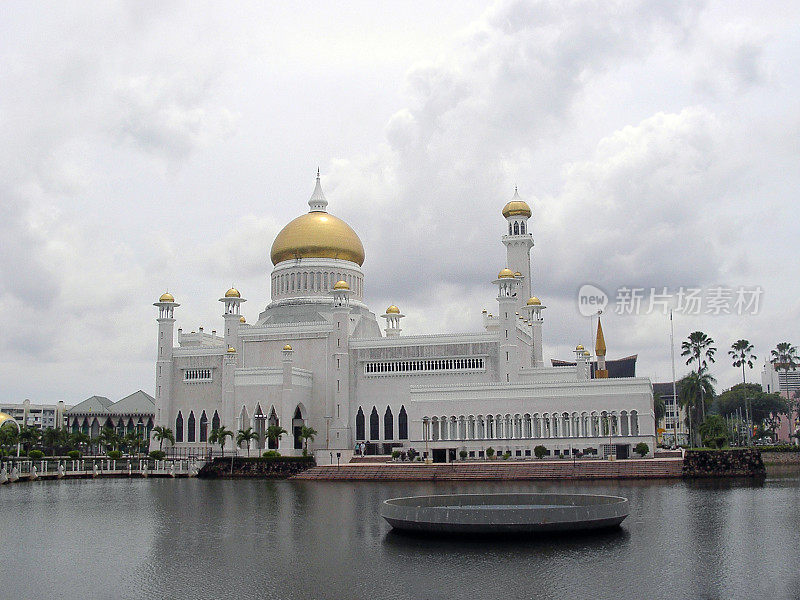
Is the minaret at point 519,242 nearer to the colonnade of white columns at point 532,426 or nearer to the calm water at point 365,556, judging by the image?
the colonnade of white columns at point 532,426

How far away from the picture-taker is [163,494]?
44.0 meters

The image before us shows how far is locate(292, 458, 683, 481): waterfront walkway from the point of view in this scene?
51.0 metres

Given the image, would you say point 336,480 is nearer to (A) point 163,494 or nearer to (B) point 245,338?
(A) point 163,494

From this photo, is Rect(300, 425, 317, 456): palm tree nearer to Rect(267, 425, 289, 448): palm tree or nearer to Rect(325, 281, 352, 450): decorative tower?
Rect(267, 425, 289, 448): palm tree

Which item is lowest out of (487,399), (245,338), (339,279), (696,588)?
(696,588)

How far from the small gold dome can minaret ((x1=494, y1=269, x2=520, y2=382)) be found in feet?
44.7

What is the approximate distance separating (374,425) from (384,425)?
0.96 metres

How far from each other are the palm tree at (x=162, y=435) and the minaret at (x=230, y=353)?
16.5 ft

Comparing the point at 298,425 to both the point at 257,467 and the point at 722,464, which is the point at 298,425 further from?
the point at 722,464

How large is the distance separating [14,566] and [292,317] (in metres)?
55.4

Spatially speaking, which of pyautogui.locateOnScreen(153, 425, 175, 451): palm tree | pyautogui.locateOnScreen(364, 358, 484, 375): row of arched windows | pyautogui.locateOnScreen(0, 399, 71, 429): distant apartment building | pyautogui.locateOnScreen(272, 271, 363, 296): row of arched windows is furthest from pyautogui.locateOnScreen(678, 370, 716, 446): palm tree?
pyautogui.locateOnScreen(0, 399, 71, 429): distant apartment building

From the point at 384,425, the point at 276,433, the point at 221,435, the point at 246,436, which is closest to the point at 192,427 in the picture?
the point at 221,435

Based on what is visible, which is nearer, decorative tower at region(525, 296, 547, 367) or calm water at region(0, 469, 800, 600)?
calm water at region(0, 469, 800, 600)

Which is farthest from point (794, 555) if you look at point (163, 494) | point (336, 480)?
point (336, 480)
